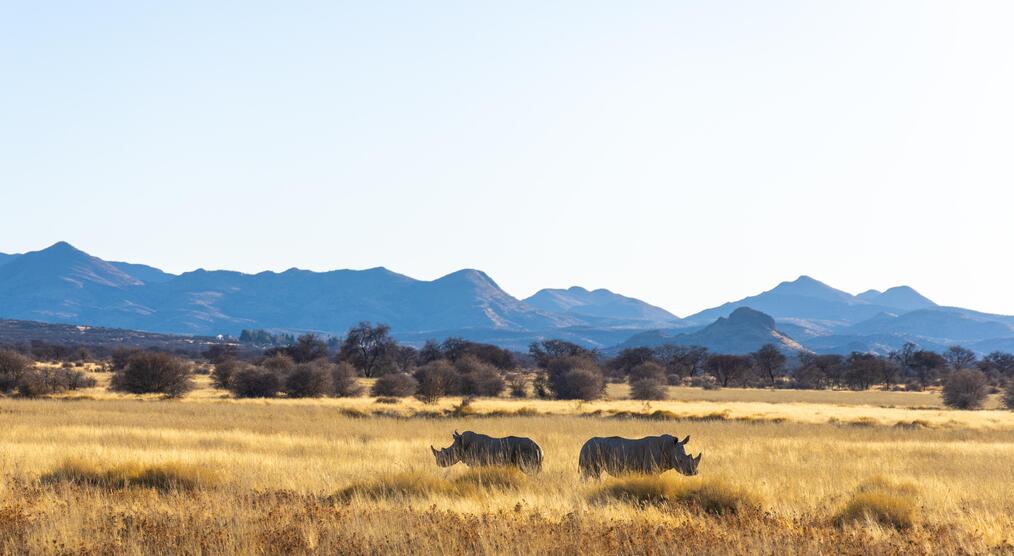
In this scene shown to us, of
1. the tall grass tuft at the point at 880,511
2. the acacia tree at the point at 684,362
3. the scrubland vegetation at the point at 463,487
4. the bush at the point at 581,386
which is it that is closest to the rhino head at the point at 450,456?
the scrubland vegetation at the point at 463,487

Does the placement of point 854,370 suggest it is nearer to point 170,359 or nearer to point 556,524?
point 170,359

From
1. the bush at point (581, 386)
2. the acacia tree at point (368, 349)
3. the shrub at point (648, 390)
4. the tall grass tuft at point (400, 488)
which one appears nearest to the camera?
the tall grass tuft at point (400, 488)

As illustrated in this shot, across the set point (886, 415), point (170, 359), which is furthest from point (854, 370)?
point (170, 359)

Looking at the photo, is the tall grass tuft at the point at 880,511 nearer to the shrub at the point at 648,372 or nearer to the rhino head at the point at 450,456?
the rhino head at the point at 450,456

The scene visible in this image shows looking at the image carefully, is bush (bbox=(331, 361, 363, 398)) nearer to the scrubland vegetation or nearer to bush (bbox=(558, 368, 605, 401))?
bush (bbox=(558, 368, 605, 401))

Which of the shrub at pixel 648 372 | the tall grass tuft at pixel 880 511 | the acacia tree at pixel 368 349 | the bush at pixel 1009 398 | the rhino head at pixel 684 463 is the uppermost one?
the acacia tree at pixel 368 349

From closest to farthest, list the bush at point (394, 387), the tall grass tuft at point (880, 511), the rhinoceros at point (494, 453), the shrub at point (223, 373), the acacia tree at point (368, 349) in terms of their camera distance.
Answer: the tall grass tuft at point (880, 511), the rhinoceros at point (494, 453), the bush at point (394, 387), the shrub at point (223, 373), the acacia tree at point (368, 349)

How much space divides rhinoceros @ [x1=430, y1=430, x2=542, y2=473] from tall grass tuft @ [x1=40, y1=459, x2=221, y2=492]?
4.41 meters

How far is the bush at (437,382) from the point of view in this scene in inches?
→ 2210

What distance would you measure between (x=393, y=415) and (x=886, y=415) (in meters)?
25.6

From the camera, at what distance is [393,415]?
40.4 meters

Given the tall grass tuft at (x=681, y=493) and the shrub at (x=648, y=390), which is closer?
the tall grass tuft at (x=681, y=493)

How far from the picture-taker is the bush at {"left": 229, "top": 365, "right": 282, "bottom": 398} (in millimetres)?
59188

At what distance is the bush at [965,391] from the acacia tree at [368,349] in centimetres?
5076
